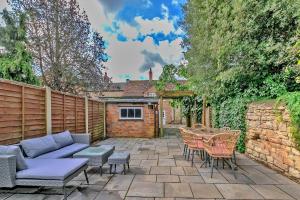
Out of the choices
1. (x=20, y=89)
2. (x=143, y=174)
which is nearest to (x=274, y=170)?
(x=143, y=174)

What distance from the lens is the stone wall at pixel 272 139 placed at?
4.57 metres

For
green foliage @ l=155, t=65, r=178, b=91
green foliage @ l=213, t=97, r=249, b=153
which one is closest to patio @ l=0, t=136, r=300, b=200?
green foliage @ l=213, t=97, r=249, b=153

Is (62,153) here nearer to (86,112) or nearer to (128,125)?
(86,112)

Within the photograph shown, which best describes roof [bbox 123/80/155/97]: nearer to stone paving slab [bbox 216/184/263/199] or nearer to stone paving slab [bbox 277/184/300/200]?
stone paving slab [bbox 216/184/263/199]

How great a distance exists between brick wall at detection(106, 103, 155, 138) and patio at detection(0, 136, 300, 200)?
7.01 m

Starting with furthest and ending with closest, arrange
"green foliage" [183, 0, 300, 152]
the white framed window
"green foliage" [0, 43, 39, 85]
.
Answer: the white framed window → "green foliage" [0, 43, 39, 85] → "green foliage" [183, 0, 300, 152]

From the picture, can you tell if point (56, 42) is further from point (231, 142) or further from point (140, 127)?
point (231, 142)

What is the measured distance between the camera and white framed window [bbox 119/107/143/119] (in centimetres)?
1274

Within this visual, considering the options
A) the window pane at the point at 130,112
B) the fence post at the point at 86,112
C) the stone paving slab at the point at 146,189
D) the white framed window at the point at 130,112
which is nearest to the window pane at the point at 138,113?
the white framed window at the point at 130,112

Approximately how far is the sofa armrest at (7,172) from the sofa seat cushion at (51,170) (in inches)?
3.3

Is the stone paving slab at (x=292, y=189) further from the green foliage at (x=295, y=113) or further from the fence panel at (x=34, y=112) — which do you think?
the fence panel at (x=34, y=112)

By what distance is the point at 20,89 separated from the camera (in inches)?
192

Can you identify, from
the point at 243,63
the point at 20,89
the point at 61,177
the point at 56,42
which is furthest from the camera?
the point at 56,42

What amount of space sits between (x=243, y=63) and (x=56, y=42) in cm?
943
